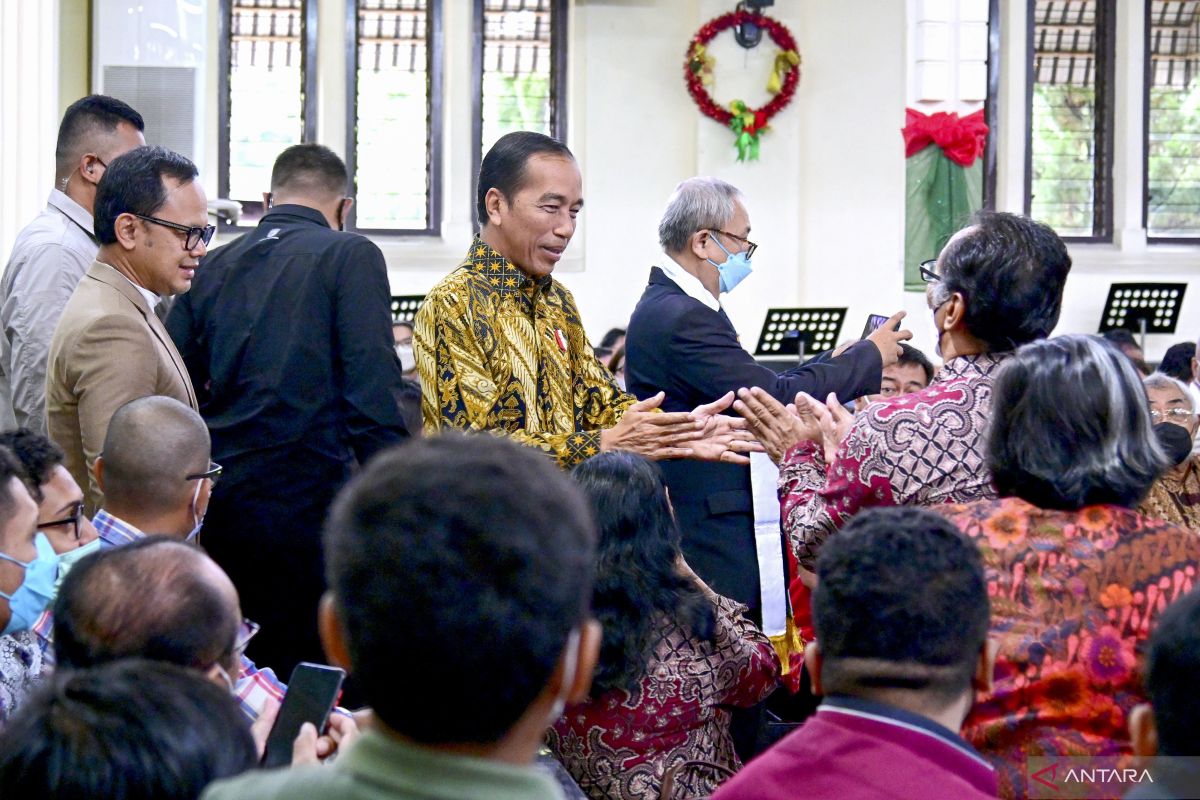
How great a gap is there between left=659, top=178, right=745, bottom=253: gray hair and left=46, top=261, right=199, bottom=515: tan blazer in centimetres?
139

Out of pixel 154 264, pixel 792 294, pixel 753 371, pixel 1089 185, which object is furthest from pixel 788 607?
pixel 1089 185

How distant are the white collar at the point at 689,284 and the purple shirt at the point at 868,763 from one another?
→ 2225mm

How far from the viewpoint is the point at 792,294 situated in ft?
34.5

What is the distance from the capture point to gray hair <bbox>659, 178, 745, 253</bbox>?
12.8ft

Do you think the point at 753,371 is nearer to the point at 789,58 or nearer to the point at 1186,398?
the point at 1186,398

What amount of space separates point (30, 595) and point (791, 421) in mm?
1530

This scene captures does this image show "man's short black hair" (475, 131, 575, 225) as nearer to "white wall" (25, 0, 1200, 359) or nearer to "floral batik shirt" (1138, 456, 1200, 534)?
"floral batik shirt" (1138, 456, 1200, 534)

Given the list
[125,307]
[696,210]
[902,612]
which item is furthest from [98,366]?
[902,612]

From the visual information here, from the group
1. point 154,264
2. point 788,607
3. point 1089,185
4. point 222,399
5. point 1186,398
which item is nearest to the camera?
point 154,264

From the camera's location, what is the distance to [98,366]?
3.11m

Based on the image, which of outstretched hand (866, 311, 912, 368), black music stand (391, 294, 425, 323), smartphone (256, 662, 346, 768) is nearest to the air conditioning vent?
black music stand (391, 294, 425, 323)

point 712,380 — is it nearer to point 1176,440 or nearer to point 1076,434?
point 1176,440

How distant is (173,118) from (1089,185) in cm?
701

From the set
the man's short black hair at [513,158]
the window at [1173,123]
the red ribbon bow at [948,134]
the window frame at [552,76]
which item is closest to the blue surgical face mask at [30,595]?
the man's short black hair at [513,158]
